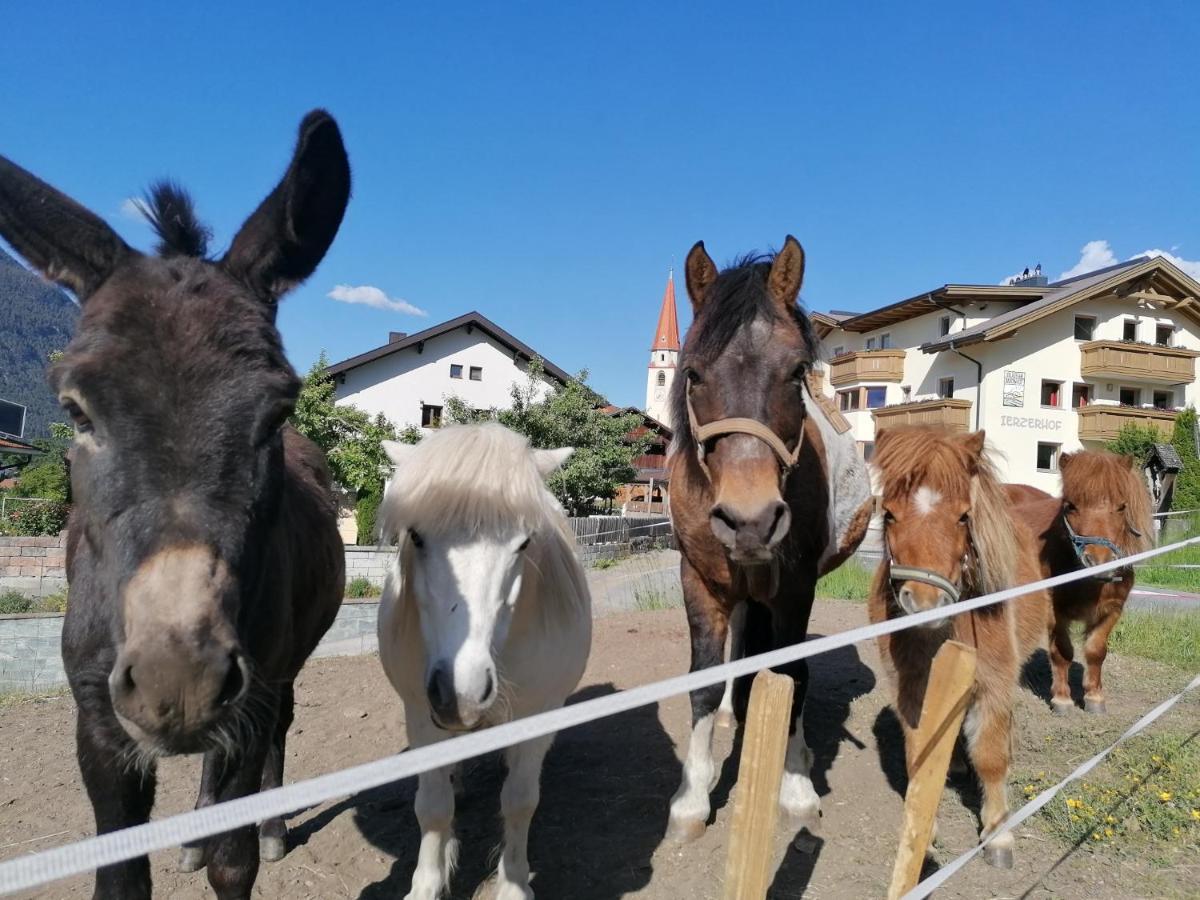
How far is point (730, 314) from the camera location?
2971 millimetres

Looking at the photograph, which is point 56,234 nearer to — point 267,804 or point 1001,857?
point 267,804

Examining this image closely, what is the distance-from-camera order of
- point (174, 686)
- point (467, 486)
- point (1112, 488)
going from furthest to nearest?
point (1112, 488) < point (467, 486) < point (174, 686)

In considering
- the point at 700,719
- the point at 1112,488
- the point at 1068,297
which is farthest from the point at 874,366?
the point at 700,719

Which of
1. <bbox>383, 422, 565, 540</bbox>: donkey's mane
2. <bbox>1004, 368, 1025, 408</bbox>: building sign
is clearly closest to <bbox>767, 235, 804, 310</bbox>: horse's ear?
<bbox>383, 422, 565, 540</bbox>: donkey's mane

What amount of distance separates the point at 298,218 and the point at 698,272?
1.86 m

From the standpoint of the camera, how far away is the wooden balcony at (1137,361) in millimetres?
26375

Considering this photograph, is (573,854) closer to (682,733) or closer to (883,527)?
(682,733)

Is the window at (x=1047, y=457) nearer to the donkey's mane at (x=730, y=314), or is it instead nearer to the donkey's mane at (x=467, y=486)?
the donkey's mane at (x=730, y=314)

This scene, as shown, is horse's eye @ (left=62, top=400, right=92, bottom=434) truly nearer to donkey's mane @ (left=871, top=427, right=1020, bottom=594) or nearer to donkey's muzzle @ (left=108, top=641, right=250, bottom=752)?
donkey's muzzle @ (left=108, top=641, right=250, bottom=752)

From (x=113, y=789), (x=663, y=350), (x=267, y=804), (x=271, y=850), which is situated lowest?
(x=271, y=850)

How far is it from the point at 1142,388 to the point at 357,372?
3017cm

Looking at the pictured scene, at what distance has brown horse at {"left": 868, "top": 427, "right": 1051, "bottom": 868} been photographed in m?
2.94

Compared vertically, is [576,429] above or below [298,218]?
above

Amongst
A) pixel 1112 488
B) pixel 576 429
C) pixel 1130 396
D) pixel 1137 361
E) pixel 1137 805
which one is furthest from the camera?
pixel 1130 396
